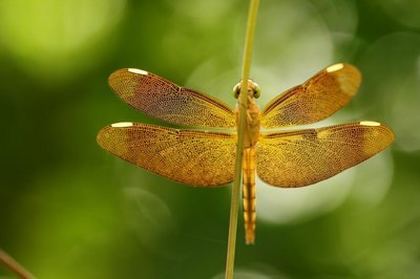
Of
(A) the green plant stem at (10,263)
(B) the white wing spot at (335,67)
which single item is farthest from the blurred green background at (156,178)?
(A) the green plant stem at (10,263)

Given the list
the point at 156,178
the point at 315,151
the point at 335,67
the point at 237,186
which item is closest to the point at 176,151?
the point at 315,151

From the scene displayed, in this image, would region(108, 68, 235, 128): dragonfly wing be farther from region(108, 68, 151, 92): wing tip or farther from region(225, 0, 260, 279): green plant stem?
region(225, 0, 260, 279): green plant stem

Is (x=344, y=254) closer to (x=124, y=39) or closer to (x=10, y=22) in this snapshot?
(x=124, y=39)

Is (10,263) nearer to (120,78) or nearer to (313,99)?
(120,78)

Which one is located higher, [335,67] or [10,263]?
[335,67]

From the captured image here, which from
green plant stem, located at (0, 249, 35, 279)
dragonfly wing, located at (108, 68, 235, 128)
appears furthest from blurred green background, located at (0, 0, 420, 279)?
green plant stem, located at (0, 249, 35, 279)
